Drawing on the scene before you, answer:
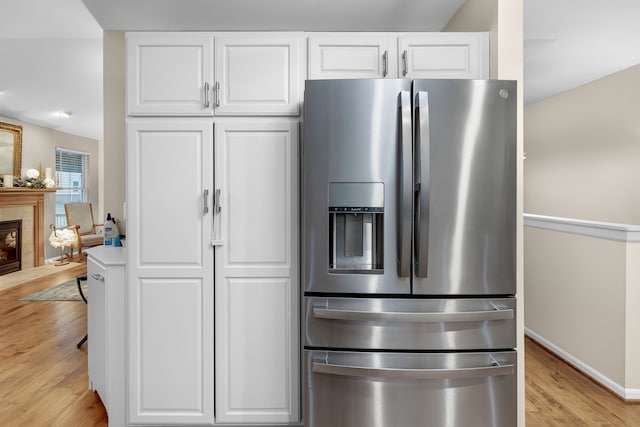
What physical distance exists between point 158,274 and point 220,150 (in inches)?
28.3

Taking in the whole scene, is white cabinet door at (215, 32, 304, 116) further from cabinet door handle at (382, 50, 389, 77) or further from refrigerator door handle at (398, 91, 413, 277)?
refrigerator door handle at (398, 91, 413, 277)

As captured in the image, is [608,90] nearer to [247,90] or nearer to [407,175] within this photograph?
[407,175]

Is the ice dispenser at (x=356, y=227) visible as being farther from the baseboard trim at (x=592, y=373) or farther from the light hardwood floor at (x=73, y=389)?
the baseboard trim at (x=592, y=373)

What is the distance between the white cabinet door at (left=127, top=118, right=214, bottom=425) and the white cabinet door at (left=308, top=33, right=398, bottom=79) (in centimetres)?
66

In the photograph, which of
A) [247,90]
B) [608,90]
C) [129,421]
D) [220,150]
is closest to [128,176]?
[220,150]

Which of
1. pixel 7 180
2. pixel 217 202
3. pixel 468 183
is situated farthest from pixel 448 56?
pixel 7 180

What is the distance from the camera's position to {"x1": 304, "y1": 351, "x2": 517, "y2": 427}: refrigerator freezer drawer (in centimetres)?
169

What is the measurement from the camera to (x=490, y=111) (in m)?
1.72

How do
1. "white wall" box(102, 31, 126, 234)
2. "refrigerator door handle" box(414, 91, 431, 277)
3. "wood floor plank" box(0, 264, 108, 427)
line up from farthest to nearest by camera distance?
"white wall" box(102, 31, 126, 234) → "wood floor plank" box(0, 264, 108, 427) → "refrigerator door handle" box(414, 91, 431, 277)

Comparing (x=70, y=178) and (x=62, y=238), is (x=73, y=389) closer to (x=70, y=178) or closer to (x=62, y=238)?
(x=62, y=238)

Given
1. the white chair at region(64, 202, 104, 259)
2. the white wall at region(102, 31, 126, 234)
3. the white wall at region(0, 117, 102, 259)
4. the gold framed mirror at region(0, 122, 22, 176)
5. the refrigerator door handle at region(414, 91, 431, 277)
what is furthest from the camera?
the white chair at region(64, 202, 104, 259)

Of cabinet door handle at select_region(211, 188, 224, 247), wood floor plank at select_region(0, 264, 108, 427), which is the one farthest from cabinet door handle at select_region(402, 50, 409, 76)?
wood floor plank at select_region(0, 264, 108, 427)

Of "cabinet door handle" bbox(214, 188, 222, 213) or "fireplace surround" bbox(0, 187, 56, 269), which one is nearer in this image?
"cabinet door handle" bbox(214, 188, 222, 213)

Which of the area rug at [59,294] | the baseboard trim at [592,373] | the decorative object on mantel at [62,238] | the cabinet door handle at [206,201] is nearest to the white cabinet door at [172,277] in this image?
the cabinet door handle at [206,201]
